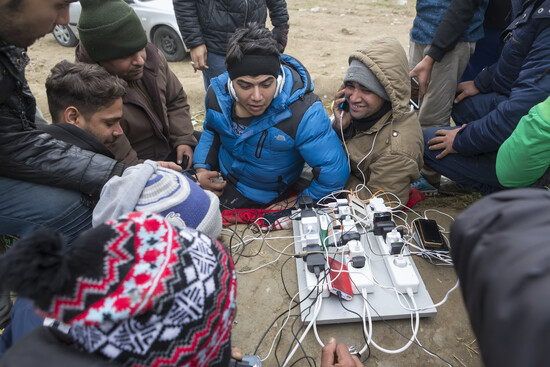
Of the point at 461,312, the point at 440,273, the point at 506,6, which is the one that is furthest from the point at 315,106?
the point at 506,6

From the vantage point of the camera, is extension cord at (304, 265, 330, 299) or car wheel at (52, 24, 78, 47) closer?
extension cord at (304, 265, 330, 299)

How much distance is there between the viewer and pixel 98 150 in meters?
2.11

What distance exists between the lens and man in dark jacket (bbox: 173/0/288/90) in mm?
3371

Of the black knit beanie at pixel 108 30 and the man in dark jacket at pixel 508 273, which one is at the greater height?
the man in dark jacket at pixel 508 273

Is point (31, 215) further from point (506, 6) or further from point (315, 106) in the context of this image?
point (506, 6)

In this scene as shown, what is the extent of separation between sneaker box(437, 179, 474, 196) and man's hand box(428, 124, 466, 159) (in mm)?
460

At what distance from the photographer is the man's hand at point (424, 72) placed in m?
3.13

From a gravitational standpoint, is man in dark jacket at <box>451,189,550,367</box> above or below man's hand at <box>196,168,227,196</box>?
above

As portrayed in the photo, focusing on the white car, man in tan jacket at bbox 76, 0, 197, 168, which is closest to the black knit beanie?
man in tan jacket at bbox 76, 0, 197, 168

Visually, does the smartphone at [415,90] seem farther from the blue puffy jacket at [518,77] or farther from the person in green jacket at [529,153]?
the person in green jacket at [529,153]

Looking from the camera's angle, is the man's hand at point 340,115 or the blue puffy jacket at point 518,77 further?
the man's hand at point 340,115

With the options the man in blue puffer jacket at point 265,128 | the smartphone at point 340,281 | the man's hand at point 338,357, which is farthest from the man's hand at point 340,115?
the man's hand at point 338,357

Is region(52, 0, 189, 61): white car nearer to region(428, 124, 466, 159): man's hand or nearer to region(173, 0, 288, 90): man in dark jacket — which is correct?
region(173, 0, 288, 90): man in dark jacket

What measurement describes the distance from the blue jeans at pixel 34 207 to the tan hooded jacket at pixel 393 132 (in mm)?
1880
